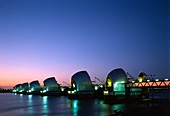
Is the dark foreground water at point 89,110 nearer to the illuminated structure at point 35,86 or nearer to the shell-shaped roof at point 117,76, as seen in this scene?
the shell-shaped roof at point 117,76

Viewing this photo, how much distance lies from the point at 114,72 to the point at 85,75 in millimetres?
17567

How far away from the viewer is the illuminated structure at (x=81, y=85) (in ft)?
308

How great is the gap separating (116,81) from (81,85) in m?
18.6

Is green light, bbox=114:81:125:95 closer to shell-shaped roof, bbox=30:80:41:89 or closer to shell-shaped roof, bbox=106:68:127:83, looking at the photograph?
shell-shaped roof, bbox=106:68:127:83

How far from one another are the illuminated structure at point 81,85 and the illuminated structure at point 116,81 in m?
14.5

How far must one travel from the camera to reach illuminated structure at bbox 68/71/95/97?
94000 mm

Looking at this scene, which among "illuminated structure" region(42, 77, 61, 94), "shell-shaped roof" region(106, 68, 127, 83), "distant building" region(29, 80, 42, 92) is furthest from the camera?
"distant building" region(29, 80, 42, 92)

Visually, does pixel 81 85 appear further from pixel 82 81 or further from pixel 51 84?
pixel 51 84

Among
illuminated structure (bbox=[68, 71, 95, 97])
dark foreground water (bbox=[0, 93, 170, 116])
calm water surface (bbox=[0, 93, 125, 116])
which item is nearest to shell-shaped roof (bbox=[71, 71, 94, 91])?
illuminated structure (bbox=[68, 71, 95, 97])

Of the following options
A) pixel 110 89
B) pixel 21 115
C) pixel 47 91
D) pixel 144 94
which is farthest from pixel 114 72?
pixel 47 91

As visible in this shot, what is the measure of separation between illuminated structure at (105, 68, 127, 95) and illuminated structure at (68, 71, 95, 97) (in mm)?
14518

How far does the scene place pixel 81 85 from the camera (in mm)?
94438

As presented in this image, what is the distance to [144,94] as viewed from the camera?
239 ft

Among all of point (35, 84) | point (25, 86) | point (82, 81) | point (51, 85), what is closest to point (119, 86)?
point (82, 81)
